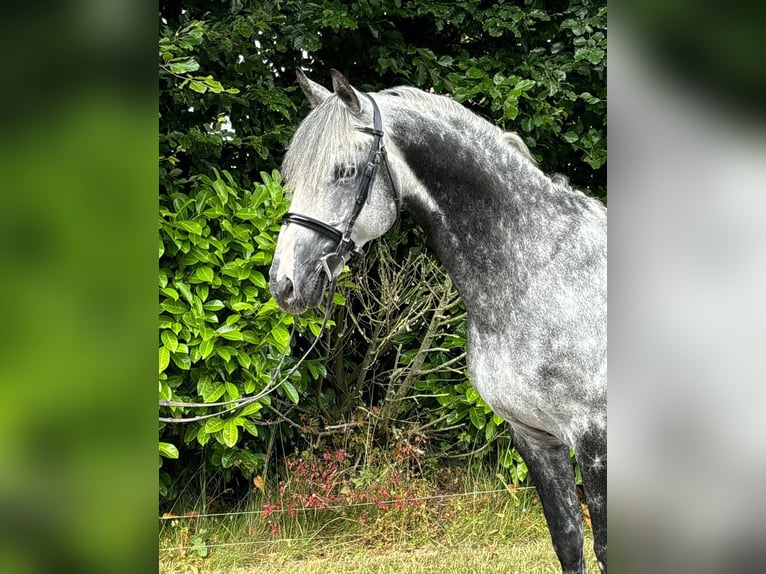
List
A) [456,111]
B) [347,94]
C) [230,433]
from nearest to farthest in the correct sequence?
[347,94], [456,111], [230,433]

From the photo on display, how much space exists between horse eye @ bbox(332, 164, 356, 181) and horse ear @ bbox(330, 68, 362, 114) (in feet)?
0.50

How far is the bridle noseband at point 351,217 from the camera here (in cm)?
202

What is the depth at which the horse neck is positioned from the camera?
202cm

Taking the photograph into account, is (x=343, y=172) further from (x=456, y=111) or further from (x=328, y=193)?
(x=456, y=111)

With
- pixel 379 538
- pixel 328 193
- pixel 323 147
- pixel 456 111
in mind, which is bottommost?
pixel 379 538

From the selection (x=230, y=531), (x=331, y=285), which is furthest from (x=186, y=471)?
(x=331, y=285)

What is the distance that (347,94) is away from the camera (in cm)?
199

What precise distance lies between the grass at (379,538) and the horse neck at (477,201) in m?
1.80

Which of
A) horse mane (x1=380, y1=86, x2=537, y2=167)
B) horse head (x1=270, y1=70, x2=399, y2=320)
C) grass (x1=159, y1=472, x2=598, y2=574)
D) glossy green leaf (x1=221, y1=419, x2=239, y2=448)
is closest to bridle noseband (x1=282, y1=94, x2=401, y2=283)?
horse head (x1=270, y1=70, x2=399, y2=320)

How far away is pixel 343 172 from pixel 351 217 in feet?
0.42

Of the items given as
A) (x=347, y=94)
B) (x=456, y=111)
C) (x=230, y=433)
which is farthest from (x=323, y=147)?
(x=230, y=433)

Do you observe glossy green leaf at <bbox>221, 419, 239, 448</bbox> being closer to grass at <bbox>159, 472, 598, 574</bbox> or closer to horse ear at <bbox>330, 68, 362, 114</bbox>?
grass at <bbox>159, 472, 598, 574</bbox>

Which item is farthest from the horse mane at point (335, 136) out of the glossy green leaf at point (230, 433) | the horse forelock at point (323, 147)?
the glossy green leaf at point (230, 433)

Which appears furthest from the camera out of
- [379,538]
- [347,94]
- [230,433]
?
[379,538]
